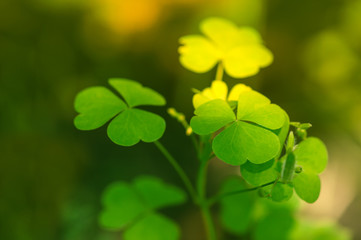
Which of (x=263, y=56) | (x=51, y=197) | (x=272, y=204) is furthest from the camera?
(x=51, y=197)

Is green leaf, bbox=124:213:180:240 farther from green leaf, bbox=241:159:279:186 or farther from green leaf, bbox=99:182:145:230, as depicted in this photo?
green leaf, bbox=241:159:279:186

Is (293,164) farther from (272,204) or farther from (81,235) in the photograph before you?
(81,235)

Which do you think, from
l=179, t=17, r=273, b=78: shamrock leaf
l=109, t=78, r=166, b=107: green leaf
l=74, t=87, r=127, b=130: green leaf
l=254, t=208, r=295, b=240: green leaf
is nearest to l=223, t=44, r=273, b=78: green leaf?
l=179, t=17, r=273, b=78: shamrock leaf

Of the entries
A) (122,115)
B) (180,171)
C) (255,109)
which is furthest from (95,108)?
(255,109)

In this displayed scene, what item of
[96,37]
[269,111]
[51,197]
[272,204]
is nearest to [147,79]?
[96,37]

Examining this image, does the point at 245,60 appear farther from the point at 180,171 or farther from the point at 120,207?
the point at 120,207

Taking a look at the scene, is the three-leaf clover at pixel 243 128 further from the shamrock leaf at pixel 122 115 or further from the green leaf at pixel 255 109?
the shamrock leaf at pixel 122 115

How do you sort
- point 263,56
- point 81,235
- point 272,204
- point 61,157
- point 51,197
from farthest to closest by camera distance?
point 61,157, point 51,197, point 81,235, point 272,204, point 263,56

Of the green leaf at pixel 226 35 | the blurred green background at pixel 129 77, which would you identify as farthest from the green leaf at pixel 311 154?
the blurred green background at pixel 129 77
